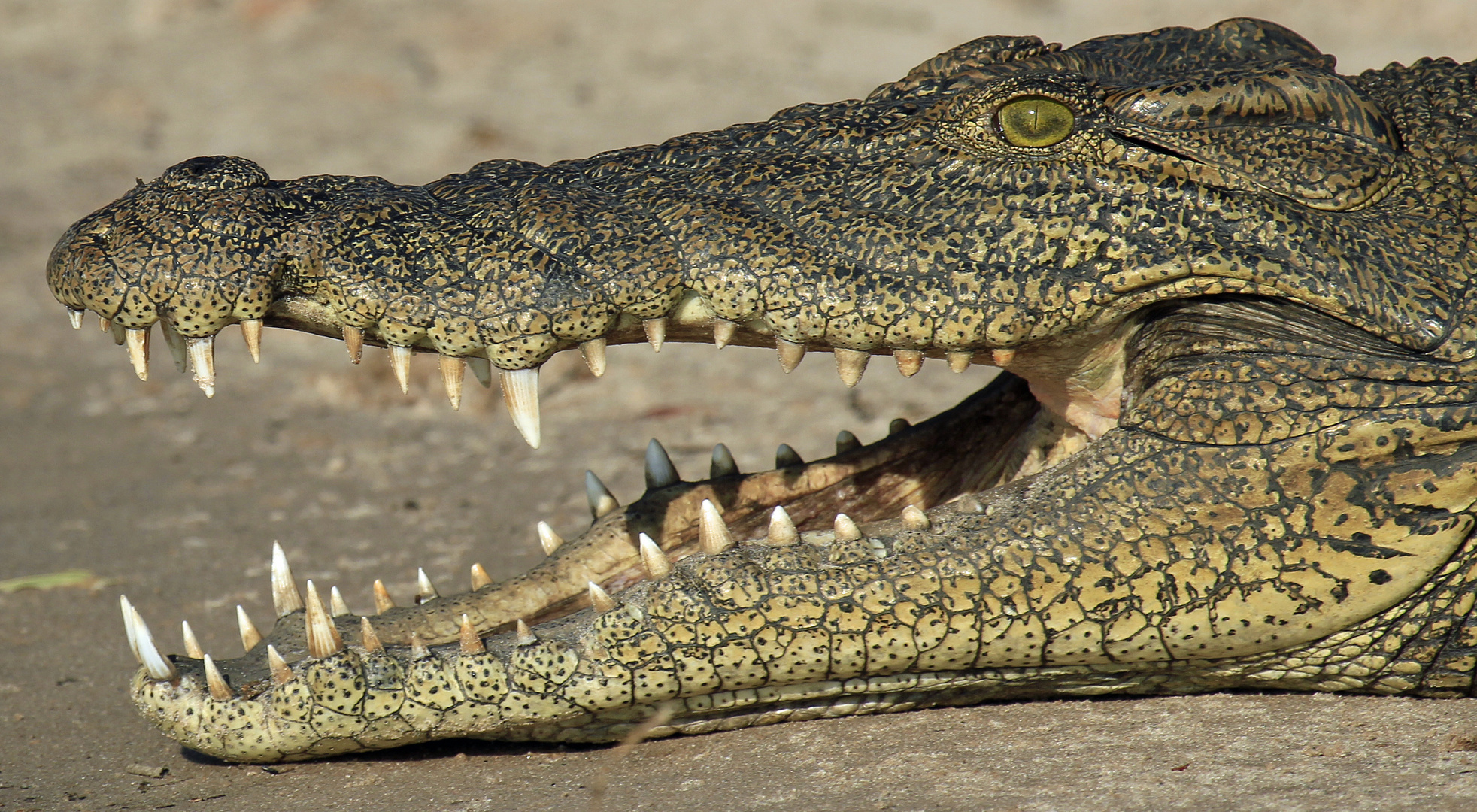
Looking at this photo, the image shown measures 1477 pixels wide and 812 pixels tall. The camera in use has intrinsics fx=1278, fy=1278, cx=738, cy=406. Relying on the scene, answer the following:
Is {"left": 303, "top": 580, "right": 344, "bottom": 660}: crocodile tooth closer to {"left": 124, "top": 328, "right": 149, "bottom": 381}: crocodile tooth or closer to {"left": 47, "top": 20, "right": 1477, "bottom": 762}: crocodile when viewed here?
{"left": 47, "top": 20, "right": 1477, "bottom": 762}: crocodile

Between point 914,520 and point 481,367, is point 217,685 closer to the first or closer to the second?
point 481,367

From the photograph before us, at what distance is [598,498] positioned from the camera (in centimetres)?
349

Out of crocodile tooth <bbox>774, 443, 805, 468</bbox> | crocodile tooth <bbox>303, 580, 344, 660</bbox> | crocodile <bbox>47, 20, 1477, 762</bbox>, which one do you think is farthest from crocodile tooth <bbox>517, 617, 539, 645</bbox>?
crocodile tooth <bbox>774, 443, 805, 468</bbox>

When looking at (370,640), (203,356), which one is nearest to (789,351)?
(370,640)

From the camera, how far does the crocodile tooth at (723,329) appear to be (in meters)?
2.84

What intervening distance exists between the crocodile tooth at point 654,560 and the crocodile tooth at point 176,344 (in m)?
1.09

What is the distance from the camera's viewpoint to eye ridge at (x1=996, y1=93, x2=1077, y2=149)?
2.98m

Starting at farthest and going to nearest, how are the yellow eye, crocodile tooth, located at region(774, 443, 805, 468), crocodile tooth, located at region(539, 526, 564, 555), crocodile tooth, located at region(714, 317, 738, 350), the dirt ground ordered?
crocodile tooth, located at region(774, 443, 805, 468)
crocodile tooth, located at region(539, 526, 564, 555)
the yellow eye
crocodile tooth, located at region(714, 317, 738, 350)
the dirt ground

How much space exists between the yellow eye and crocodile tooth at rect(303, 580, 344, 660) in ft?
6.16

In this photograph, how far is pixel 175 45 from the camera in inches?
395

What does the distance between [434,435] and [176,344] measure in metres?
2.94

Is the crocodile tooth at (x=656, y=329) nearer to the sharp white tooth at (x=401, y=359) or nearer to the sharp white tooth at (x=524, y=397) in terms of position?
the sharp white tooth at (x=524, y=397)

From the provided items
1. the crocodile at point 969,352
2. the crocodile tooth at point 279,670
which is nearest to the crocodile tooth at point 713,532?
the crocodile at point 969,352

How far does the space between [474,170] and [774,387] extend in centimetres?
294
